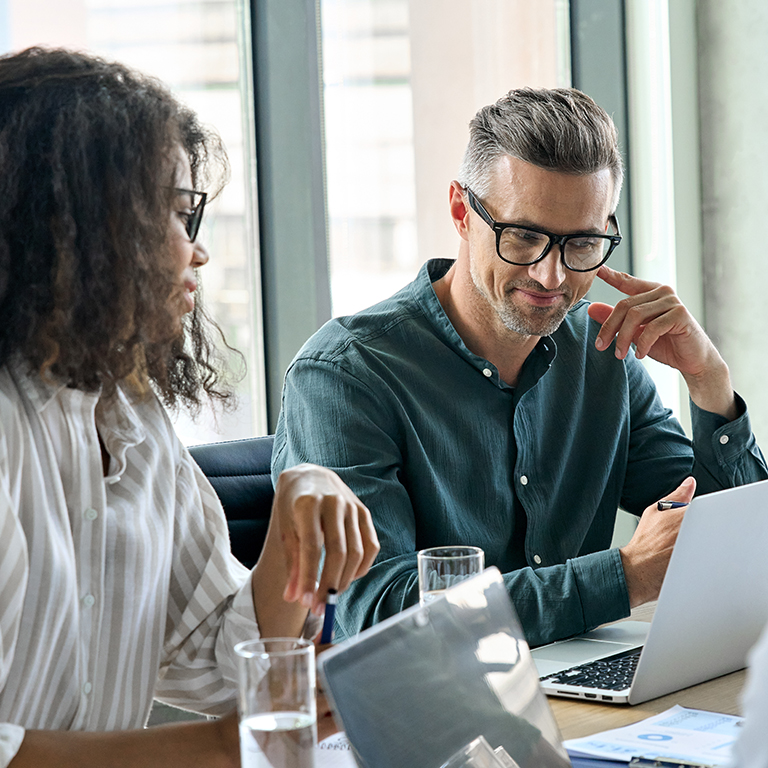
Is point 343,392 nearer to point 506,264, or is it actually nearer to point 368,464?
point 368,464

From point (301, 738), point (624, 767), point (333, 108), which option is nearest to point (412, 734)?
point (301, 738)

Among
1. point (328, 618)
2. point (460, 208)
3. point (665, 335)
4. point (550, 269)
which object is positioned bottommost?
point (328, 618)

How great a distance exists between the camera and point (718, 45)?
3.41 meters

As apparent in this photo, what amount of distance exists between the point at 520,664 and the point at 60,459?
54cm

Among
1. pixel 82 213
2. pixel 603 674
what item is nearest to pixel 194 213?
pixel 82 213

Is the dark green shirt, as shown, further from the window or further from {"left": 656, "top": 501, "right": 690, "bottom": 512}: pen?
the window

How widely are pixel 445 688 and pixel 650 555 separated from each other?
2.33ft

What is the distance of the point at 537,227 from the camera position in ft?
5.59

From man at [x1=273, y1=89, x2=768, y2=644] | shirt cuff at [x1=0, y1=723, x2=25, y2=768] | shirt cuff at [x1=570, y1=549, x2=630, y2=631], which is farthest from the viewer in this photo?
man at [x1=273, y1=89, x2=768, y2=644]

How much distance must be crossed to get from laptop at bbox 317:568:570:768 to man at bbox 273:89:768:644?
582 mm

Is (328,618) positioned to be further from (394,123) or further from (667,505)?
(394,123)

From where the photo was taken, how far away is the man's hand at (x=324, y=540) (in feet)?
3.41

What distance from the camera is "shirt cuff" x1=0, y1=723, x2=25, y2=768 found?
915mm

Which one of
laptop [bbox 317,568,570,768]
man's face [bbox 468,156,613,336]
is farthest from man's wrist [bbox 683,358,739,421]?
laptop [bbox 317,568,570,768]
